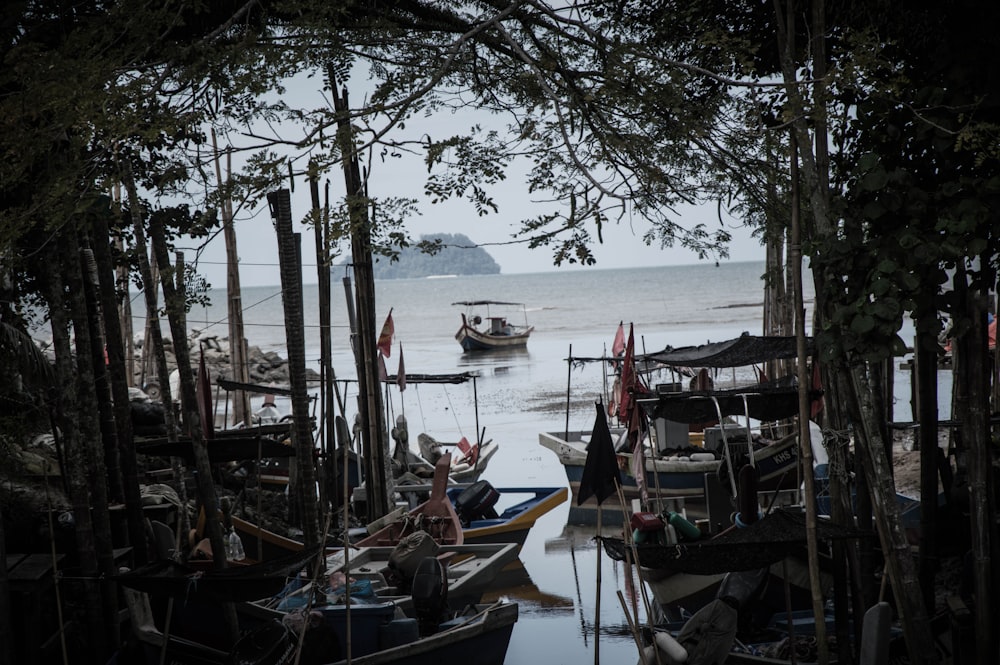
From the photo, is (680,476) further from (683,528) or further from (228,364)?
(228,364)

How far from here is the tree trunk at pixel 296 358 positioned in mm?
8914

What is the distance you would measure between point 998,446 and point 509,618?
4.15m

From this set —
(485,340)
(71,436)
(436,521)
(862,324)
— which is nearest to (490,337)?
(485,340)

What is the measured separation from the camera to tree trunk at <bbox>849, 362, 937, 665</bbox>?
5.61 m

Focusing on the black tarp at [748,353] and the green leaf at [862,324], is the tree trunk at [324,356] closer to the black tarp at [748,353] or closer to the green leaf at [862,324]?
the black tarp at [748,353]

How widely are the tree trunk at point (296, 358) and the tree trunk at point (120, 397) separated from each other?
1456 mm

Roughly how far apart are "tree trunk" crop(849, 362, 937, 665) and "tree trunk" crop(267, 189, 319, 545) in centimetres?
512

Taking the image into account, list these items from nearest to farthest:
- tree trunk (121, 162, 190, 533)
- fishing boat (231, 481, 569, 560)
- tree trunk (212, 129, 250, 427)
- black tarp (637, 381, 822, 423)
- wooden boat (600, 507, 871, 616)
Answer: wooden boat (600, 507, 871, 616) < tree trunk (121, 162, 190, 533) < black tarp (637, 381, 822, 423) < fishing boat (231, 481, 569, 560) < tree trunk (212, 129, 250, 427)

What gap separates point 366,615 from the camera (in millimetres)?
7574

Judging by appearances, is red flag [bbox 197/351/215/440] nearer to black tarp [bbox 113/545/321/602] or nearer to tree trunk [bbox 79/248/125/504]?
tree trunk [bbox 79/248/125/504]

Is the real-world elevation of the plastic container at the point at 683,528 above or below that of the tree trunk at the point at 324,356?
below

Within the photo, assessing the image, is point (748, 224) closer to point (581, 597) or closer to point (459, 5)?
→ point (459, 5)

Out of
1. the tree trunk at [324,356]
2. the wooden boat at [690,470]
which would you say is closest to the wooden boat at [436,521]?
the tree trunk at [324,356]

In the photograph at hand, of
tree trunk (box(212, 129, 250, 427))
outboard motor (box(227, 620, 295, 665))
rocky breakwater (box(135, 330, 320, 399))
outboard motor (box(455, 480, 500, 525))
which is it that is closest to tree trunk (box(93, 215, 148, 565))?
outboard motor (box(227, 620, 295, 665))
